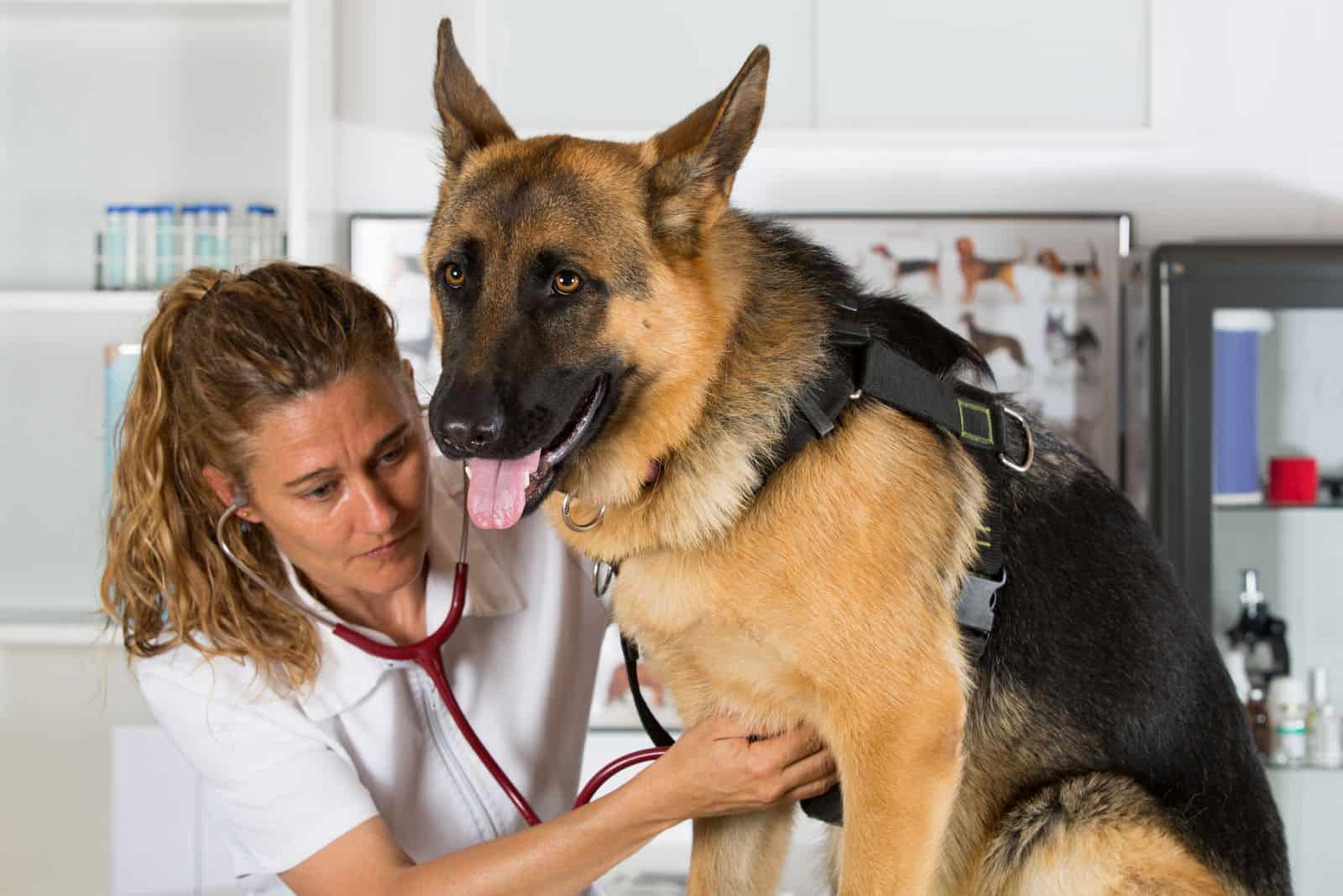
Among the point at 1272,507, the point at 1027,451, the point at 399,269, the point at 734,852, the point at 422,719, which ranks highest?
the point at 399,269

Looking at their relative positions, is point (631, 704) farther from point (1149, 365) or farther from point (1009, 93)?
point (1009, 93)

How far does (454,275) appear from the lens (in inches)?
45.3

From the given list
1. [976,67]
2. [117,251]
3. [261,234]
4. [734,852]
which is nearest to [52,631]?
[117,251]

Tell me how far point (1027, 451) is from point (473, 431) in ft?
1.95

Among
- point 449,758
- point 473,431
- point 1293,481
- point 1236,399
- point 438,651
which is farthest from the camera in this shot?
point 1293,481

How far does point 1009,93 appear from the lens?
258cm

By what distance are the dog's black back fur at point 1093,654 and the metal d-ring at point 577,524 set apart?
315mm

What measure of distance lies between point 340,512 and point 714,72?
5.20ft

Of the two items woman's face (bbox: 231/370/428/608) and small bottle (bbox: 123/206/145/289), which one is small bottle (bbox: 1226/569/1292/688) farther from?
small bottle (bbox: 123/206/145/289)

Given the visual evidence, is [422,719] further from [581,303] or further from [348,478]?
[581,303]

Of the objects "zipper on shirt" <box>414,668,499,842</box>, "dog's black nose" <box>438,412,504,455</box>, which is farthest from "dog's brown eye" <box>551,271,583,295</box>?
"zipper on shirt" <box>414,668,499,842</box>

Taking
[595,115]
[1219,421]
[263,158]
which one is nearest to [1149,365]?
[1219,421]

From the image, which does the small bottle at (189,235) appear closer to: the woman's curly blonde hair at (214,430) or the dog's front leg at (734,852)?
the woman's curly blonde hair at (214,430)

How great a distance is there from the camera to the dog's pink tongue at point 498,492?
3.52 feet
